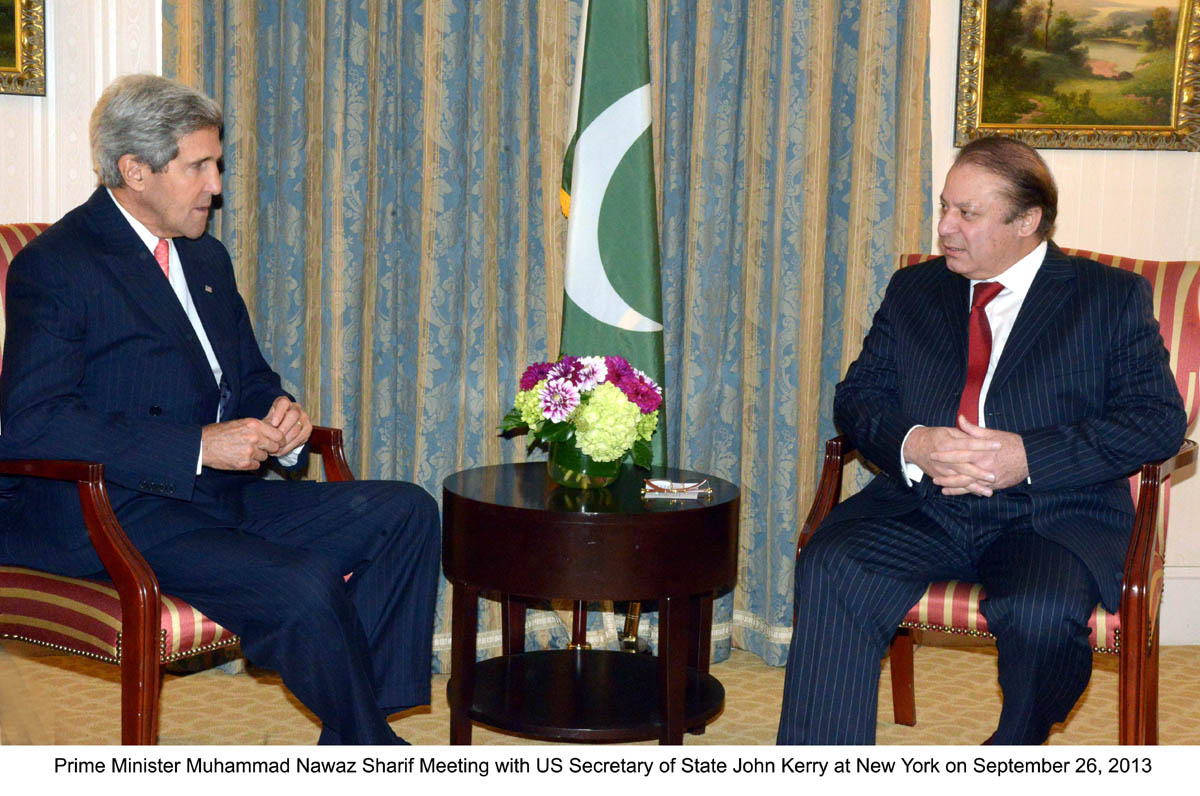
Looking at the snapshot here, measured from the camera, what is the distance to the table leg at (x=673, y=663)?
296 cm

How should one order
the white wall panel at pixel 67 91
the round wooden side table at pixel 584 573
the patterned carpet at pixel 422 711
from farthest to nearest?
the white wall panel at pixel 67 91
the patterned carpet at pixel 422 711
the round wooden side table at pixel 584 573

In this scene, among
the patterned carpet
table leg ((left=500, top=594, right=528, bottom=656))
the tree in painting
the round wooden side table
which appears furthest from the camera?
the tree in painting

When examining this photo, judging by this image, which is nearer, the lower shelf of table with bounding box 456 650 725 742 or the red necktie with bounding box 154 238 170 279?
the red necktie with bounding box 154 238 170 279

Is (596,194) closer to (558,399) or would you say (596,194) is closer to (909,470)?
(558,399)

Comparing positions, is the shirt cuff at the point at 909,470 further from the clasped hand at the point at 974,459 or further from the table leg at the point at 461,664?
the table leg at the point at 461,664

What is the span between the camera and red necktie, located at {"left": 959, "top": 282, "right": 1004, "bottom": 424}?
299 cm

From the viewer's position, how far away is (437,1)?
3684mm

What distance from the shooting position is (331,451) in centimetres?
318

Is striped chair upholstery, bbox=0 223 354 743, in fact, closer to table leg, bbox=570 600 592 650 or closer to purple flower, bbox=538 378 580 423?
purple flower, bbox=538 378 580 423

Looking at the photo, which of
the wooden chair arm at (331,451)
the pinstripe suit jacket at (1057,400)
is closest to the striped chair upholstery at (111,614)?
the wooden chair arm at (331,451)

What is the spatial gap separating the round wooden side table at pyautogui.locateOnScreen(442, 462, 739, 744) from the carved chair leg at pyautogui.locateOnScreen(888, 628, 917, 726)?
52 cm

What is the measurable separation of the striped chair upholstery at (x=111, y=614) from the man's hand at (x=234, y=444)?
10.0 inches

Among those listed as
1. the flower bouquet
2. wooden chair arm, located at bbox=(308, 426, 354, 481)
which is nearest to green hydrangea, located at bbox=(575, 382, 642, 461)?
the flower bouquet
